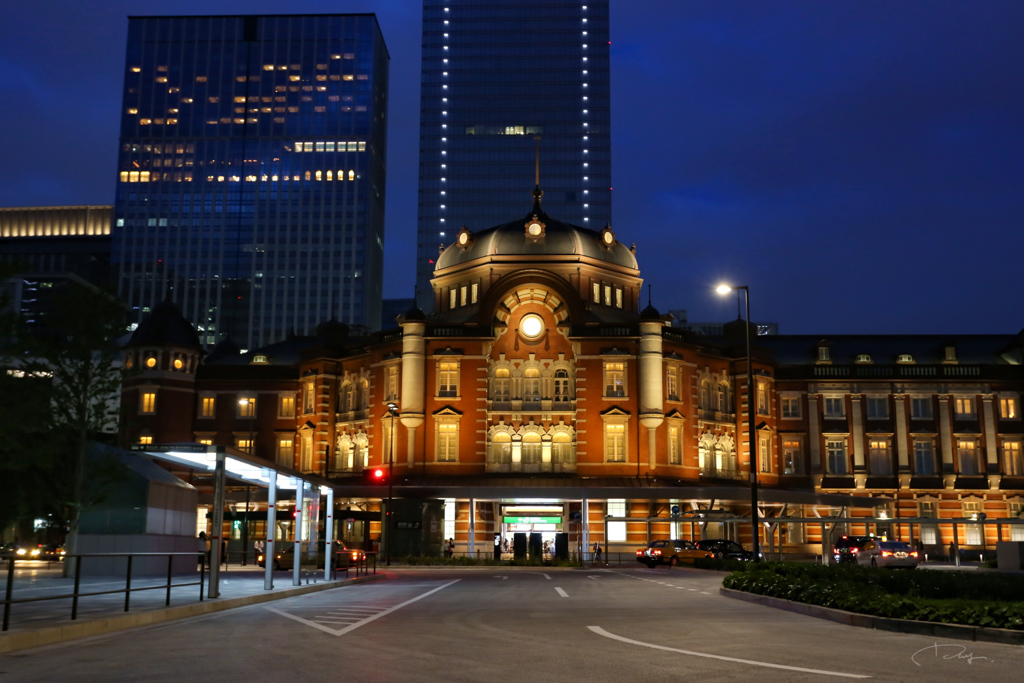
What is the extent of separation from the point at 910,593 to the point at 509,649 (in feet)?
29.4

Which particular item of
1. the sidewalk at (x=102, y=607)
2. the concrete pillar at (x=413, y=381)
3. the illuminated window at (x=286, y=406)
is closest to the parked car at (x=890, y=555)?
the sidewalk at (x=102, y=607)

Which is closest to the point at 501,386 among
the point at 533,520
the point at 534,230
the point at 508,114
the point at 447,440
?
the point at 447,440

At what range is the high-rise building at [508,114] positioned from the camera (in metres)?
154

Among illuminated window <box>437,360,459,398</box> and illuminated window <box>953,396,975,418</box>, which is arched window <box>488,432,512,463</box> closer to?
illuminated window <box>437,360,459,398</box>

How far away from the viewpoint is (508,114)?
516ft

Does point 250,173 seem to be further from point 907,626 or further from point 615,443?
point 907,626

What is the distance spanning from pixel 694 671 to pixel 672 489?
50.4 m

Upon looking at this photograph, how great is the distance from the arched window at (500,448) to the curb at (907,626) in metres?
45.2

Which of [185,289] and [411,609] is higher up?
[185,289]

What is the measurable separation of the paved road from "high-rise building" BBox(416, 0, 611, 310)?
133 metres

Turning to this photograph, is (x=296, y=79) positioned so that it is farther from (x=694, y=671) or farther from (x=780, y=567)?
(x=694, y=671)

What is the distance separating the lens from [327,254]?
15950 cm

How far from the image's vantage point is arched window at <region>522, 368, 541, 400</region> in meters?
68.4

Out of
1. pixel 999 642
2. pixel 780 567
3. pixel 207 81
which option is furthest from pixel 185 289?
pixel 999 642
